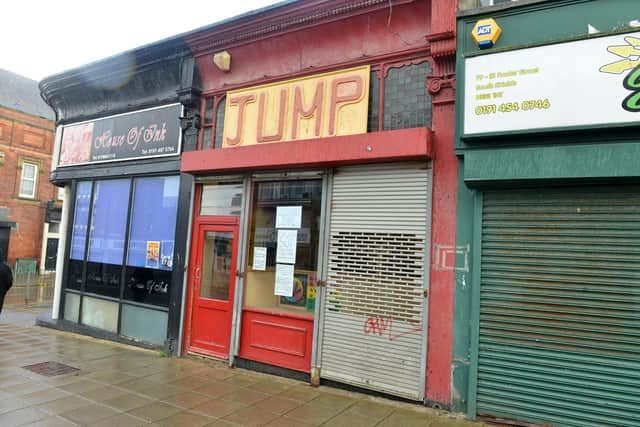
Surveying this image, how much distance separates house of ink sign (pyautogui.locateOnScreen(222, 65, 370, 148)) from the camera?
598cm

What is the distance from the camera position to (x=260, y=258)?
21.9ft

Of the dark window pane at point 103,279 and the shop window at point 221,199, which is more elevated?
the shop window at point 221,199

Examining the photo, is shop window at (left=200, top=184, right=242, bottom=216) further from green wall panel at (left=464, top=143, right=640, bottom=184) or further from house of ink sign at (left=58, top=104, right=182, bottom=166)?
green wall panel at (left=464, top=143, right=640, bottom=184)

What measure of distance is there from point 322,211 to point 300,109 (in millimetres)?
1682

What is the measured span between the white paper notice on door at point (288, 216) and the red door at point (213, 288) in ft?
2.93

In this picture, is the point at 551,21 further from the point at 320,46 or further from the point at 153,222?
the point at 153,222

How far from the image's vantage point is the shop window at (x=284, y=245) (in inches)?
245

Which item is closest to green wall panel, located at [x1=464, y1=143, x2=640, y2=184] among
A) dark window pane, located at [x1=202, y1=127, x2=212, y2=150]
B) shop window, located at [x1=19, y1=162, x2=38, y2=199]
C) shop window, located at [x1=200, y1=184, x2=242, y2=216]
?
shop window, located at [x1=200, y1=184, x2=242, y2=216]

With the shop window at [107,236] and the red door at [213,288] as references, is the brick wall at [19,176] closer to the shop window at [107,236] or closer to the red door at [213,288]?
the shop window at [107,236]

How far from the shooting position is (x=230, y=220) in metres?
7.02

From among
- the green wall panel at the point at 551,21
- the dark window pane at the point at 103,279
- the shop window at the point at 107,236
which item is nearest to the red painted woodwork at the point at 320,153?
the green wall panel at the point at 551,21

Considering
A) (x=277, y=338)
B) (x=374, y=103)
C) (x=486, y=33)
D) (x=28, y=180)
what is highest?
(x=28, y=180)

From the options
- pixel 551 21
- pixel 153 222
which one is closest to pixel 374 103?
pixel 551 21

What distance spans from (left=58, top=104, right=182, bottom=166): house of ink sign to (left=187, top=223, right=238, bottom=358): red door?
1923 mm
